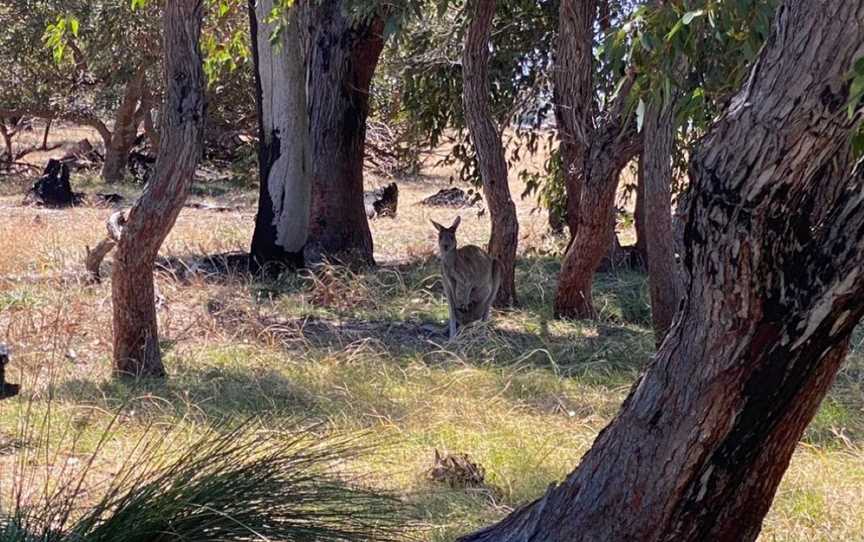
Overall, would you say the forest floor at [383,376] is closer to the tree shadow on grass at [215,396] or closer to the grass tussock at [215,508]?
the tree shadow on grass at [215,396]

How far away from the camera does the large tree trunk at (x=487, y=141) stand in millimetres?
10984

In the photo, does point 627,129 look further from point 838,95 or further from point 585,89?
point 838,95

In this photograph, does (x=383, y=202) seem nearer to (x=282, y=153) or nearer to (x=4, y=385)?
(x=282, y=153)

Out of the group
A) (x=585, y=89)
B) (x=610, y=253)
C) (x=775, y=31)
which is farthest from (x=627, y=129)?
(x=775, y=31)

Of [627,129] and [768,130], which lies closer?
[768,130]

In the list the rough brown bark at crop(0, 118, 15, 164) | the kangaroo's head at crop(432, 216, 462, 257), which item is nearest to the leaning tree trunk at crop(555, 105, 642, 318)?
the kangaroo's head at crop(432, 216, 462, 257)

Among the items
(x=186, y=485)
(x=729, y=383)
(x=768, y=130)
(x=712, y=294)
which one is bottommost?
(x=186, y=485)

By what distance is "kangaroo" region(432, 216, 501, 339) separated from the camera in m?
10.9

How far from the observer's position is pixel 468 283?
10898 mm

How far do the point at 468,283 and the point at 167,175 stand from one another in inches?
149

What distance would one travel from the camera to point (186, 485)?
4.27 metres

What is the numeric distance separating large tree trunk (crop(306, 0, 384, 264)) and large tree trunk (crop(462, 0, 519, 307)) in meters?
2.46

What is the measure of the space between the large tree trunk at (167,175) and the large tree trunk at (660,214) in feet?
11.0

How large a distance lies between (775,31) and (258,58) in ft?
34.3
